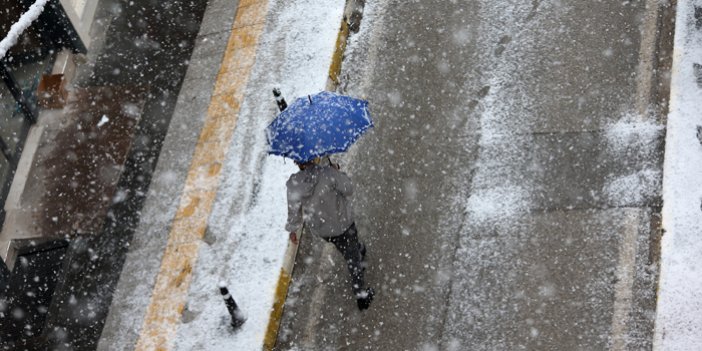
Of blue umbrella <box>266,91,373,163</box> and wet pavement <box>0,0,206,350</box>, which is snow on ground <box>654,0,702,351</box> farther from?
wet pavement <box>0,0,206,350</box>

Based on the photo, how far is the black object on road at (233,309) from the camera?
7.07 metres

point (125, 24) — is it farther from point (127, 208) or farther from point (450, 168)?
point (450, 168)

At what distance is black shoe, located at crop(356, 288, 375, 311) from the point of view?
24.4ft

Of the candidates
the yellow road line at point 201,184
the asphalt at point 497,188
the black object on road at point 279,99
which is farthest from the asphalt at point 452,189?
the black object on road at point 279,99

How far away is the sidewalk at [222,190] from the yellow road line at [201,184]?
1cm

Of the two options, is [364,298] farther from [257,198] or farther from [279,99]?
[279,99]

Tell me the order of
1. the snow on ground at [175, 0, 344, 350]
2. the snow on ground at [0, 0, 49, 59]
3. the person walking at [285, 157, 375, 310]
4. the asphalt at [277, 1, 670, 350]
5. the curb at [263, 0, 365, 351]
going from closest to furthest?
the person walking at [285, 157, 375, 310] < the asphalt at [277, 1, 670, 350] < the curb at [263, 0, 365, 351] < the snow on ground at [175, 0, 344, 350] < the snow on ground at [0, 0, 49, 59]

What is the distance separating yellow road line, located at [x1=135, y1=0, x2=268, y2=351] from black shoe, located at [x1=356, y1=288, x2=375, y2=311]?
5.33 ft

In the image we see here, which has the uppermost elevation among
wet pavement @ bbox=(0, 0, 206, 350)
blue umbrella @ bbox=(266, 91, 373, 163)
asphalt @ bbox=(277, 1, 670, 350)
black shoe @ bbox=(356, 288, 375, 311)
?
blue umbrella @ bbox=(266, 91, 373, 163)

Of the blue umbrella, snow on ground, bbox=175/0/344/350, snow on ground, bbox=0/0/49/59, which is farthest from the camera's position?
snow on ground, bbox=0/0/49/59

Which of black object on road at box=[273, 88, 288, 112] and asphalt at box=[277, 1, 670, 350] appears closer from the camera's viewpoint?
asphalt at box=[277, 1, 670, 350]

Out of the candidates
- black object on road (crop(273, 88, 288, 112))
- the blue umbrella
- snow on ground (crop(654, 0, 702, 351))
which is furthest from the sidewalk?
snow on ground (crop(654, 0, 702, 351))

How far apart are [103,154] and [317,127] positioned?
3.78m

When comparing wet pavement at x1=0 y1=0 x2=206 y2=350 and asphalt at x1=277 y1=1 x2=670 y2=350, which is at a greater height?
asphalt at x1=277 y1=1 x2=670 y2=350
